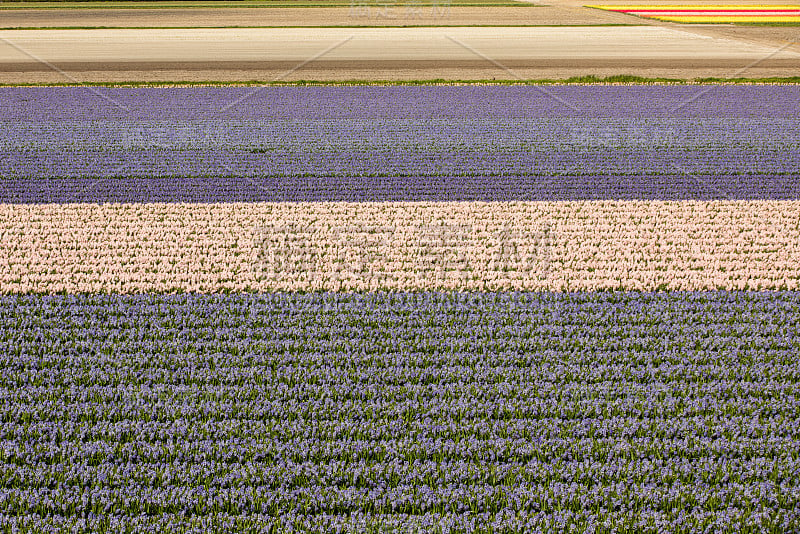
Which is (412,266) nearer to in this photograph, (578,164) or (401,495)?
(401,495)

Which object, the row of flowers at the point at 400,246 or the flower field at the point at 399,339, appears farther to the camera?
the row of flowers at the point at 400,246

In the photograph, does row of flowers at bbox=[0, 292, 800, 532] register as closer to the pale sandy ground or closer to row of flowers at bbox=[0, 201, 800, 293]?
row of flowers at bbox=[0, 201, 800, 293]

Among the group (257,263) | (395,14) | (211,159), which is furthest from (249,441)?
(395,14)

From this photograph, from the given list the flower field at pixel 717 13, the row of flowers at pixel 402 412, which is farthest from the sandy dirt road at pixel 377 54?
the row of flowers at pixel 402 412

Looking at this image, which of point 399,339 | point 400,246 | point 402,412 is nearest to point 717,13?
point 400,246

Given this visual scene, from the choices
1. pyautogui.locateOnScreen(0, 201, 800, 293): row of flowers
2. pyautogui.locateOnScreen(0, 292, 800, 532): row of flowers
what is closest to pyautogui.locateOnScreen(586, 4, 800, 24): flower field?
pyautogui.locateOnScreen(0, 201, 800, 293): row of flowers

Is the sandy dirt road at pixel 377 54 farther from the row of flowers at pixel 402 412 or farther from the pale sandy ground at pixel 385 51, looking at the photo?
the row of flowers at pixel 402 412

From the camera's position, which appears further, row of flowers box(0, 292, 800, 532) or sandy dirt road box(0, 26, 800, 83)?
sandy dirt road box(0, 26, 800, 83)
